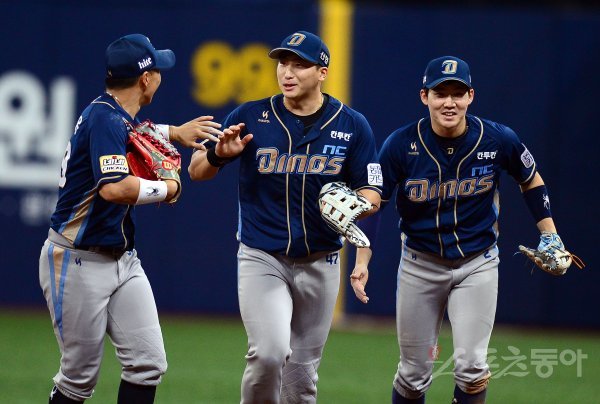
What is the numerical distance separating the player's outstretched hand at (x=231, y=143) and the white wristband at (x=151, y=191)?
0.42 m

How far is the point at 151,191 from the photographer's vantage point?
5.34 meters

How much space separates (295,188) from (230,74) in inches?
210

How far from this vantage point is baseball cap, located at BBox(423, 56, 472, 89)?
6.11 meters

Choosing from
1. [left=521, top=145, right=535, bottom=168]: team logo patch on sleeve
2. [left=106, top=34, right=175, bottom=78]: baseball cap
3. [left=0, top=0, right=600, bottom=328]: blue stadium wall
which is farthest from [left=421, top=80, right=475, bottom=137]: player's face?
[left=0, top=0, right=600, bottom=328]: blue stadium wall

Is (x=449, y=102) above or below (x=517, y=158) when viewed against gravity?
above

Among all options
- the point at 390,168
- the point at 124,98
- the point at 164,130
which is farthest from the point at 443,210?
the point at 124,98

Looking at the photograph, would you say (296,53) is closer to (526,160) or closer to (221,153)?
(221,153)

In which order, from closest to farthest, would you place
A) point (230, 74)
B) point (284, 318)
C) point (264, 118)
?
point (284, 318)
point (264, 118)
point (230, 74)

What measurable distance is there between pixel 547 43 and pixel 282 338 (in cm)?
616

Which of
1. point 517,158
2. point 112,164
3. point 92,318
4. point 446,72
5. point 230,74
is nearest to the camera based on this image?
point 112,164

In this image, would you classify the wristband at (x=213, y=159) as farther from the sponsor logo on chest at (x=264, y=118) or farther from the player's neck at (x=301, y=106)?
the player's neck at (x=301, y=106)

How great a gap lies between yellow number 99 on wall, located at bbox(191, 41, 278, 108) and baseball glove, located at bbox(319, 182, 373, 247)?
522 centimetres

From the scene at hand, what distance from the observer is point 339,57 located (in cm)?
1100

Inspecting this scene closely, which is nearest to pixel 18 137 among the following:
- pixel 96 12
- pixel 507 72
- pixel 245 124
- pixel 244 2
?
pixel 96 12
